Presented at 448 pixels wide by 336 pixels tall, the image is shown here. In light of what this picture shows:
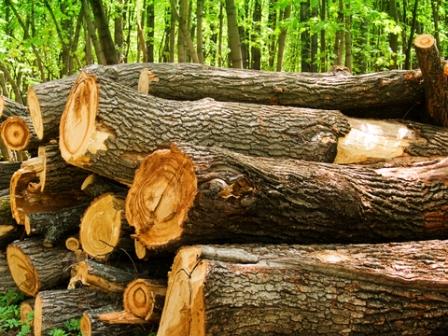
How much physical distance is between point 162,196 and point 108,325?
141cm

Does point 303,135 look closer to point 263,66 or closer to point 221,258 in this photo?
point 221,258

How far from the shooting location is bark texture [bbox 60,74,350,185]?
14.5ft

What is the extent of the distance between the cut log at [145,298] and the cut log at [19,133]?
7.42ft

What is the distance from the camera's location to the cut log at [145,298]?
4242 mm

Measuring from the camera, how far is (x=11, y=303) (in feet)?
20.0

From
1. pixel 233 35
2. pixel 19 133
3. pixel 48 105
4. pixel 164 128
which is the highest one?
pixel 233 35

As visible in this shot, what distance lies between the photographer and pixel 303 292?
11.9 feet

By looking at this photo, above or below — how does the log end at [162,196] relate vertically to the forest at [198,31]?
below

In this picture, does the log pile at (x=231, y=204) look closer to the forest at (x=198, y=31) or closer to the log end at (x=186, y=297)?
the log end at (x=186, y=297)

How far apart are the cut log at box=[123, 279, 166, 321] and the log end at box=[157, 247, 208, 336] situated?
0.55 metres

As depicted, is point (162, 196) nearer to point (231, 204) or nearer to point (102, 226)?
point (231, 204)

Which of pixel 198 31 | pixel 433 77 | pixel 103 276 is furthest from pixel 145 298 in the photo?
pixel 198 31

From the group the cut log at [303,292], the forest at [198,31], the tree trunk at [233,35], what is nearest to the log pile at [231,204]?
the cut log at [303,292]

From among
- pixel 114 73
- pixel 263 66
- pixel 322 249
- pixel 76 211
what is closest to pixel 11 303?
pixel 76 211
